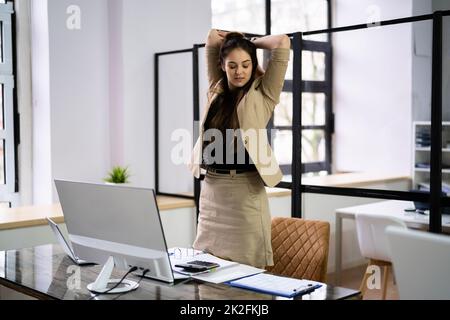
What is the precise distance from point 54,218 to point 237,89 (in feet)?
4.93

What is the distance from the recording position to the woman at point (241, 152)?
2.55 meters

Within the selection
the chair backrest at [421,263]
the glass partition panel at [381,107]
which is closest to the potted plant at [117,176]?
the glass partition panel at [381,107]

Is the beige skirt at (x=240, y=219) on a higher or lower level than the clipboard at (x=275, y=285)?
higher

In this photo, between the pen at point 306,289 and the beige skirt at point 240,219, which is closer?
the pen at point 306,289

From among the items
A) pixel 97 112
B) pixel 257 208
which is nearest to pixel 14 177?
pixel 97 112

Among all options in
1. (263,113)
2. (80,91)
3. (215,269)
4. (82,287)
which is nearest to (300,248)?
(215,269)

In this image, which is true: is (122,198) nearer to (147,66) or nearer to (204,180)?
(204,180)

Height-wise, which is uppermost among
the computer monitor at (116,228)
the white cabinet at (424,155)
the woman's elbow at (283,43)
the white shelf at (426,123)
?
the woman's elbow at (283,43)

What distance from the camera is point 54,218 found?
3506mm

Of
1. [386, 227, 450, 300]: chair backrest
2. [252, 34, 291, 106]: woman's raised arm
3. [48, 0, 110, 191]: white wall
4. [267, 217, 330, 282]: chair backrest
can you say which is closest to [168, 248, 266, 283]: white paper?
[267, 217, 330, 282]: chair backrest

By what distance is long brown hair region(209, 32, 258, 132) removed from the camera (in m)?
2.58

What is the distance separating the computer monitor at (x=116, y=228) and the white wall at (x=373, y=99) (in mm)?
1601

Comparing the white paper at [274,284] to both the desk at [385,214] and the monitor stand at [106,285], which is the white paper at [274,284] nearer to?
the monitor stand at [106,285]

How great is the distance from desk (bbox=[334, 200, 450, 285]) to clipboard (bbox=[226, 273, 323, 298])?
1.00 meters
